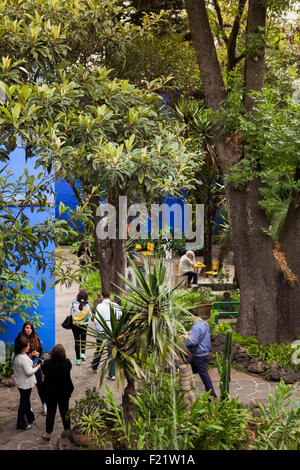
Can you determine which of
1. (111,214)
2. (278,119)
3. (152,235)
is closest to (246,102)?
(278,119)

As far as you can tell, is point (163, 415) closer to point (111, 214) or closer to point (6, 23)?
point (6, 23)

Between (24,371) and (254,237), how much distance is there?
5.18m

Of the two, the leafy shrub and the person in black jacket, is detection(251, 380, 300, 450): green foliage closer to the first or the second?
the person in black jacket

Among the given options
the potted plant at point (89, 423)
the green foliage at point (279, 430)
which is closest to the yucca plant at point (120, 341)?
the potted plant at point (89, 423)

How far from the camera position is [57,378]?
6.70 m

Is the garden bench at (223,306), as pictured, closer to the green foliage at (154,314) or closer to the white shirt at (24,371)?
the white shirt at (24,371)

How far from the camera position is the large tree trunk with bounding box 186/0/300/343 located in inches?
400

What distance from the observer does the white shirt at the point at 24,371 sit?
23.3 ft

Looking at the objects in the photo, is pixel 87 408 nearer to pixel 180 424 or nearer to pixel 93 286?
pixel 180 424

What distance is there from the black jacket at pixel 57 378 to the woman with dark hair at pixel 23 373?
1.52 feet

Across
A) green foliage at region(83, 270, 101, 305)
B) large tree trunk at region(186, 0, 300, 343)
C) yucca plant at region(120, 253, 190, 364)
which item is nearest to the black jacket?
yucca plant at region(120, 253, 190, 364)

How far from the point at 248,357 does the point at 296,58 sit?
8375 mm

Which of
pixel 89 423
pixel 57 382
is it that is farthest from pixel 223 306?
pixel 89 423

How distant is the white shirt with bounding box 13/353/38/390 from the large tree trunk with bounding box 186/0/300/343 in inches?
186
